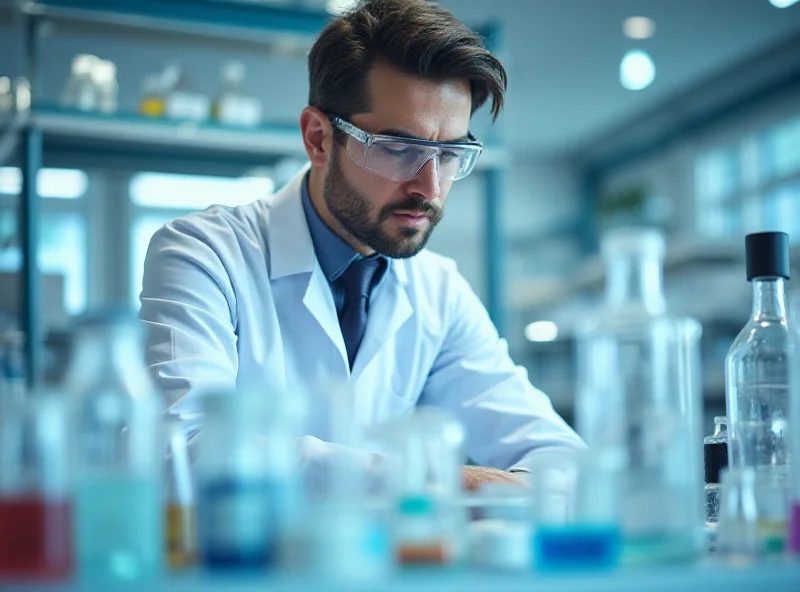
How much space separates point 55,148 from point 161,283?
2.13 metres

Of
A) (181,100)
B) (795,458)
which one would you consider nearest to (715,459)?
(795,458)

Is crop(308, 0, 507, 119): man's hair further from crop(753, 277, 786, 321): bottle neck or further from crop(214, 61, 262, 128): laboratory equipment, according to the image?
crop(214, 61, 262, 128): laboratory equipment

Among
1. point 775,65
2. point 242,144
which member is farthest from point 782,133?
point 242,144

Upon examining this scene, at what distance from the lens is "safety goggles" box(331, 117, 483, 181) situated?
147 centimetres

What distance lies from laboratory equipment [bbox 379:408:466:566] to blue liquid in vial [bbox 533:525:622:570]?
0.06 metres

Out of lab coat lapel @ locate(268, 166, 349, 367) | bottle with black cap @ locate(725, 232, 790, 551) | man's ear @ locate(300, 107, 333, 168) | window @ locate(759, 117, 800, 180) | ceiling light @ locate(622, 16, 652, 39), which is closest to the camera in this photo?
bottle with black cap @ locate(725, 232, 790, 551)

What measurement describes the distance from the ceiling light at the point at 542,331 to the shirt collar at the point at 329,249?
6442 millimetres

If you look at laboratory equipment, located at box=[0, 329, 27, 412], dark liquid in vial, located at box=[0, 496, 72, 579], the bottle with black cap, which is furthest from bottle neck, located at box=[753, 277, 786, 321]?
laboratory equipment, located at box=[0, 329, 27, 412]

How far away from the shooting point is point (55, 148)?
3377mm

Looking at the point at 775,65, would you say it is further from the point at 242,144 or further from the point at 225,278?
the point at 225,278

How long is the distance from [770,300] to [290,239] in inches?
37.2

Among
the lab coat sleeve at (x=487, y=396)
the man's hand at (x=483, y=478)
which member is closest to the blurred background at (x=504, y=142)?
the lab coat sleeve at (x=487, y=396)

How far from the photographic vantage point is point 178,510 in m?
0.73

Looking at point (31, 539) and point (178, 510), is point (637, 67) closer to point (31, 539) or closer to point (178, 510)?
point (178, 510)
